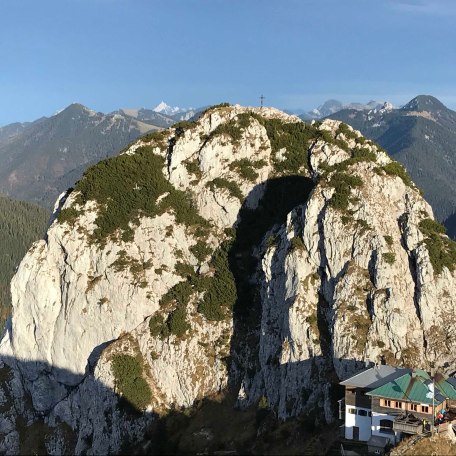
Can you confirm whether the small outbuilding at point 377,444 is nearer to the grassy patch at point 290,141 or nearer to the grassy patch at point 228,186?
the grassy patch at point 228,186

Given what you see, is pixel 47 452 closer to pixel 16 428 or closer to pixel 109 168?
pixel 16 428

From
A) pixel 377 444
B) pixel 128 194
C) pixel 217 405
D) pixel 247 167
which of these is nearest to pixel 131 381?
pixel 217 405

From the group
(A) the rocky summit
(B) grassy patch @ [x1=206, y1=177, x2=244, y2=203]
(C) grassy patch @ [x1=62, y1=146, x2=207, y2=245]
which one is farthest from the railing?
(C) grassy patch @ [x1=62, y1=146, x2=207, y2=245]

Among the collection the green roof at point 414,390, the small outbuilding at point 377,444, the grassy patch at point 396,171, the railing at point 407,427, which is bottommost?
the small outbuilding at point 377,444

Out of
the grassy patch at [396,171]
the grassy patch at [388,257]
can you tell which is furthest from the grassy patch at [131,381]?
the grassy patch at [396,171]

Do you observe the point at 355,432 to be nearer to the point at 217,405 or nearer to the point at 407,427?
the point at 407,427

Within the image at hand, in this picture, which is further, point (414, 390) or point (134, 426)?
point (134, 426)
